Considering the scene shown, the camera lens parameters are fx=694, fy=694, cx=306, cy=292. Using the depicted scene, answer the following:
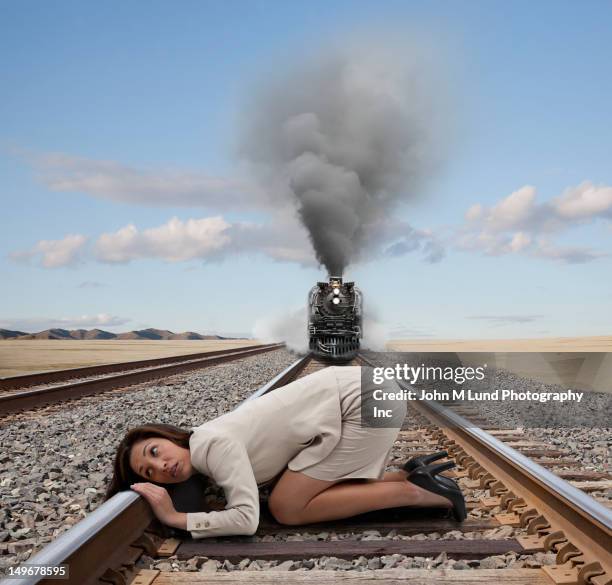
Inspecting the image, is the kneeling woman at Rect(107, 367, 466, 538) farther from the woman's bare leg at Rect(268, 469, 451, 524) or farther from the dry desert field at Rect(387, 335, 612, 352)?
the dry desert field at Rect(387, 335, 612, 352)

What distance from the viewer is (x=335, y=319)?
789 inches

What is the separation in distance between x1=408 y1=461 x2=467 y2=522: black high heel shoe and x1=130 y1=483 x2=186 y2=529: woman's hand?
48.6 inches

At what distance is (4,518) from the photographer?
3.74m

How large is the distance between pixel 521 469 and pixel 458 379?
34.5ft

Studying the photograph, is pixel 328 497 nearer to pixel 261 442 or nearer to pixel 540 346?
pixel 261 442

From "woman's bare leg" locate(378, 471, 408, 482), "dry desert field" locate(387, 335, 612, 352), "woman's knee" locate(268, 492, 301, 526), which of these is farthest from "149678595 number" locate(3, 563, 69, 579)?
"dry desert field" locate(387, 335, 612, 352)

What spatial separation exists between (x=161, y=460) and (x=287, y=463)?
68 centimetres

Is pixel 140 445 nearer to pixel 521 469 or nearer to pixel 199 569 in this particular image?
pixel 199 569

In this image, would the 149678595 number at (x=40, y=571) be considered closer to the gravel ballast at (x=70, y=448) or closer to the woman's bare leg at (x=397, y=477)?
the gravel ballast at (x=70, y=448)

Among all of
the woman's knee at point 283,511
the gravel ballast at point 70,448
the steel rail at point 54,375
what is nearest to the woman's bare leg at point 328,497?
the woman's knee at point 283,511

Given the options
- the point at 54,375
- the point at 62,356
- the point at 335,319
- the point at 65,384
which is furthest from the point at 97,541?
the point at 62,356

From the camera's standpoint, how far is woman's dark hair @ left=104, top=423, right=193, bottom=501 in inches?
128

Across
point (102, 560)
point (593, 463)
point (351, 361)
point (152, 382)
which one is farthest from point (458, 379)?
point (102, 560)

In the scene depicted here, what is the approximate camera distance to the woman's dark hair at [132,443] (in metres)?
3.24
